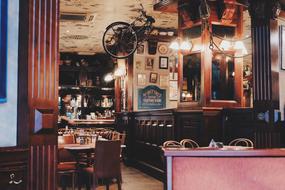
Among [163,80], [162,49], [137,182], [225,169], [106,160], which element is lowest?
[137,182]

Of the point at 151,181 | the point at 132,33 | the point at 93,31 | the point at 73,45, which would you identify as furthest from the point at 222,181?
the point at 73,45

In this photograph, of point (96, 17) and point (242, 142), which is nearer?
point (242, 142)

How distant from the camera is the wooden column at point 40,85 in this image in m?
2.79

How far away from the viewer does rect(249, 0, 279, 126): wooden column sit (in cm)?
579

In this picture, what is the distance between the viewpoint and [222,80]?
743 cm

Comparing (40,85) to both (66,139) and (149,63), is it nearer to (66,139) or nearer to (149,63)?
(66,139)

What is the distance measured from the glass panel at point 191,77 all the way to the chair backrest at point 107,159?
8.51 ft

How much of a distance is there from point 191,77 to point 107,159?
305cm

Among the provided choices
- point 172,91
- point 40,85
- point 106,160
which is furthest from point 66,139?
point 172,91

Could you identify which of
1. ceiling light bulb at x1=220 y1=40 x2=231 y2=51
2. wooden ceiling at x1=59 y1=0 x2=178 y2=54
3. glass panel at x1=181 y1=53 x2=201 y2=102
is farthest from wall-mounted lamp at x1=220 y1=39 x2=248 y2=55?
wooden ceiling at x1=59 y1=0 x2=178 y2=54

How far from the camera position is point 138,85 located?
35.6 ft

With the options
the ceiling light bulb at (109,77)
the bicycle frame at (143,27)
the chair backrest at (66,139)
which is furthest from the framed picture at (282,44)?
the ceiling light bulb at (109,77)

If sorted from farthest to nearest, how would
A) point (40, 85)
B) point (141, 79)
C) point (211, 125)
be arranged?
point (141, 79), point (211, 125), point (40, 85)

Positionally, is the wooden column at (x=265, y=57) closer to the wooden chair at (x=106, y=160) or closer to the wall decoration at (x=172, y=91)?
the wooden chair at (x=106, y=160)
